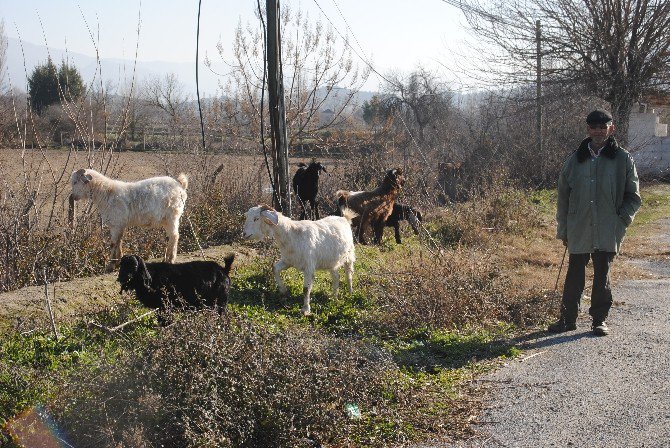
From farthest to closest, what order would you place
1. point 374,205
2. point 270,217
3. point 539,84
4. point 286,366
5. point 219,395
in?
point 539,84 → point 374,205 → point 270,217 → point 286,366 → point 219,395

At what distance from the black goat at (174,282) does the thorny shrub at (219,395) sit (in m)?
1.34

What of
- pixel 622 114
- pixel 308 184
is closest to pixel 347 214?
pixel 308 184

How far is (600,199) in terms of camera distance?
812cm

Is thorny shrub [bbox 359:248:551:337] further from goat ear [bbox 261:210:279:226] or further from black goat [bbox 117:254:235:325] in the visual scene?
black goat [bbox 117:254:235:325]

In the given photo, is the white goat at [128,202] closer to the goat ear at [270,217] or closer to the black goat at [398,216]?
the goat ear at [270,217]

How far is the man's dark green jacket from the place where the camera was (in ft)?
26.6

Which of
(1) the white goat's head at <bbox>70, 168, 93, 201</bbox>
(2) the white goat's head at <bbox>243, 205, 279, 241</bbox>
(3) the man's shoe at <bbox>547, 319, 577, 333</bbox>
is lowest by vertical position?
(3) the man's shoe at <bbox>547, 319, 577, 333</bbox>

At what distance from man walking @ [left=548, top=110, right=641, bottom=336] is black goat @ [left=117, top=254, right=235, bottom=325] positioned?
12.6 ft

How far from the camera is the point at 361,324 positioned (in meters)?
8.48

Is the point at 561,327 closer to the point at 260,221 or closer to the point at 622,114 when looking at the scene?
the point at 260,221

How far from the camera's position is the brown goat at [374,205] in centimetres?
1265

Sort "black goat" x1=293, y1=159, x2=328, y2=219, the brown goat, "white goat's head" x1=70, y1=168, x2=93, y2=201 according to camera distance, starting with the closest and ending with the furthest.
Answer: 1. "white goat's head" x1=70, y1=168, x2=93, y2=201
2. the brown goat
3. "black goat" x1=293, y1=159, x2=328, y2=219

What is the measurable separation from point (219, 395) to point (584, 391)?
336cm

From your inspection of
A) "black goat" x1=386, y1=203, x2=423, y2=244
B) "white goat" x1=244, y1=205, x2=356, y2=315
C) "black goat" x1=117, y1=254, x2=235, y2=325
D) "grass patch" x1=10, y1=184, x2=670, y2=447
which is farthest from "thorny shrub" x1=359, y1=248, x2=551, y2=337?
"black goat" x1=386, y1=203, x2=423, y2=244
